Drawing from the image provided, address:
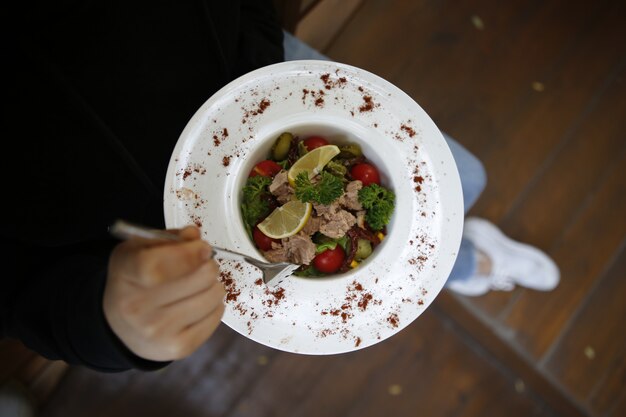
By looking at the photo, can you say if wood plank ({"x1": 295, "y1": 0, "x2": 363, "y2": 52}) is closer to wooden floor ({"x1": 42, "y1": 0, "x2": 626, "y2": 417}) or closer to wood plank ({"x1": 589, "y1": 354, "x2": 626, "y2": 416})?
wooden floor ({"x1": 42, "y1": 0, "x2": 626, "y2": 417})

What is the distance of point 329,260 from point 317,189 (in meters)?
0.15

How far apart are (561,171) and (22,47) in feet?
6.45

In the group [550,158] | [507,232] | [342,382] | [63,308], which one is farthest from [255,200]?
[550,158]

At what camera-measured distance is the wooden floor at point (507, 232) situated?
193 cm

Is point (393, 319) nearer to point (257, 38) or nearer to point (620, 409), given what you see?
point (257, 38)

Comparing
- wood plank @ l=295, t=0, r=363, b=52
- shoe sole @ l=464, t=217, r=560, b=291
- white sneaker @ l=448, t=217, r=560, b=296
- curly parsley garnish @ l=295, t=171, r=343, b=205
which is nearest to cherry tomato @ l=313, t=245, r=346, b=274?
curly parsley garnish @ l=295, t=171, r=343, b=205

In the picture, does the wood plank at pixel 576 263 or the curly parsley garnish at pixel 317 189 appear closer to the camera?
the curly parsley garnish at pixel 317 189

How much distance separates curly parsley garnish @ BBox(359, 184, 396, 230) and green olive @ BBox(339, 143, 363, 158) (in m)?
0.08

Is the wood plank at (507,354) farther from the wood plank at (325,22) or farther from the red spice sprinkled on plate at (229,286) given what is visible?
the red spice sprinkled on plate at (229,286)

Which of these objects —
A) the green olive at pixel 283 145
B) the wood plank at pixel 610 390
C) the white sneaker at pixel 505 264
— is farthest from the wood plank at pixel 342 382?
the green olive at pixel 283 145

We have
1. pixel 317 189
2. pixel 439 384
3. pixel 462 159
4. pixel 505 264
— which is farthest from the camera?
pixel 439 384

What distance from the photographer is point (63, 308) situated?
0.86 metres

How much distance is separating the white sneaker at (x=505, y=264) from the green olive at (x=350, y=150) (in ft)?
3.53

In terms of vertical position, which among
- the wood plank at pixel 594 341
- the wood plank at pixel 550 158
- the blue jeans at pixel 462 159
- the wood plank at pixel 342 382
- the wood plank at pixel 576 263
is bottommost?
the wood plank at pixel 594 341
